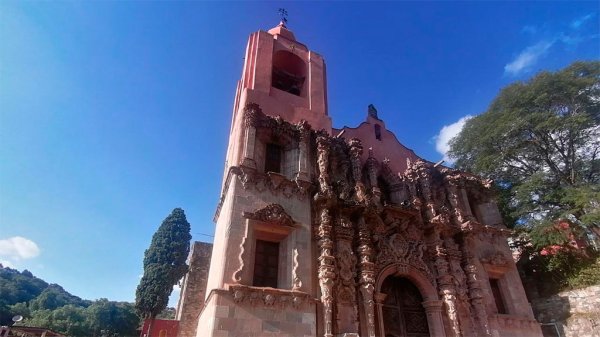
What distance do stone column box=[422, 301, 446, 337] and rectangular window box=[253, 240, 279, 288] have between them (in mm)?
5675

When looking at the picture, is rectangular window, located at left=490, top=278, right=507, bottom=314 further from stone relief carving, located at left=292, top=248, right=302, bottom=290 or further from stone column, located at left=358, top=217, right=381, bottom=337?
stone relief carving, located at left=292, top=248, right=302, bottom=290

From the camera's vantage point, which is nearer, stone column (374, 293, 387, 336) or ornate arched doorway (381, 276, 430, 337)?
stone column (374, 293, 387, 336)

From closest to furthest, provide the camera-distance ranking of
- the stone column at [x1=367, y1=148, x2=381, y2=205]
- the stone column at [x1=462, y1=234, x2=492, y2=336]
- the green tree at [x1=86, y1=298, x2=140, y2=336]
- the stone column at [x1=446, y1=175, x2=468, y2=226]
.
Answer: the stone column at [x1=462, y1=234, x2=492, y2=336] < the stone column at [x1=367, y1=148, x2=381, y2=205] < the stone column at [x1=446, y1=175, x2=468, y2=226] < the green tree at [x1=86, y1=298, x2=140, y2=336]

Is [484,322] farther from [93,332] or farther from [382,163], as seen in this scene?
[93,332]

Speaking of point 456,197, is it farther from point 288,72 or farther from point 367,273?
point 288,72

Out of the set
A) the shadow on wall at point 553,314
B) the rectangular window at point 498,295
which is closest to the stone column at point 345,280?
the rectangular window at point 498,295

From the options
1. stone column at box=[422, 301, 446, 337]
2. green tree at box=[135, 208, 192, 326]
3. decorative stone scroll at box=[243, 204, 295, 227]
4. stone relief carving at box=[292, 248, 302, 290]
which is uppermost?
green tree at box=[135, 208, 192, 326]

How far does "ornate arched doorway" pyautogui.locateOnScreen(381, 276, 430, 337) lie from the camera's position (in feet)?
37.3

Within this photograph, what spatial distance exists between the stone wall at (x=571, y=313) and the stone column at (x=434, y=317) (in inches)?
282

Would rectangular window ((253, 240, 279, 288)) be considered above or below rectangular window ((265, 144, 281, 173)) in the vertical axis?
below

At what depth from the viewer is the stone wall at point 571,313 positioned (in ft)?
44.5

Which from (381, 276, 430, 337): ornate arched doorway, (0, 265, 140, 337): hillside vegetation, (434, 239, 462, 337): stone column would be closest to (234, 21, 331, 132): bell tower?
(434, 239, 462, 337): stone column

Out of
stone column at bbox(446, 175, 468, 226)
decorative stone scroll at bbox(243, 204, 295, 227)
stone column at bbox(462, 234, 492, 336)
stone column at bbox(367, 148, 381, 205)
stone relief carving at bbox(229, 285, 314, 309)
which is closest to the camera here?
stone relief carving at bbox(229, 285, 314, 309)

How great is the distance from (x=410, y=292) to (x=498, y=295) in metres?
4.61
